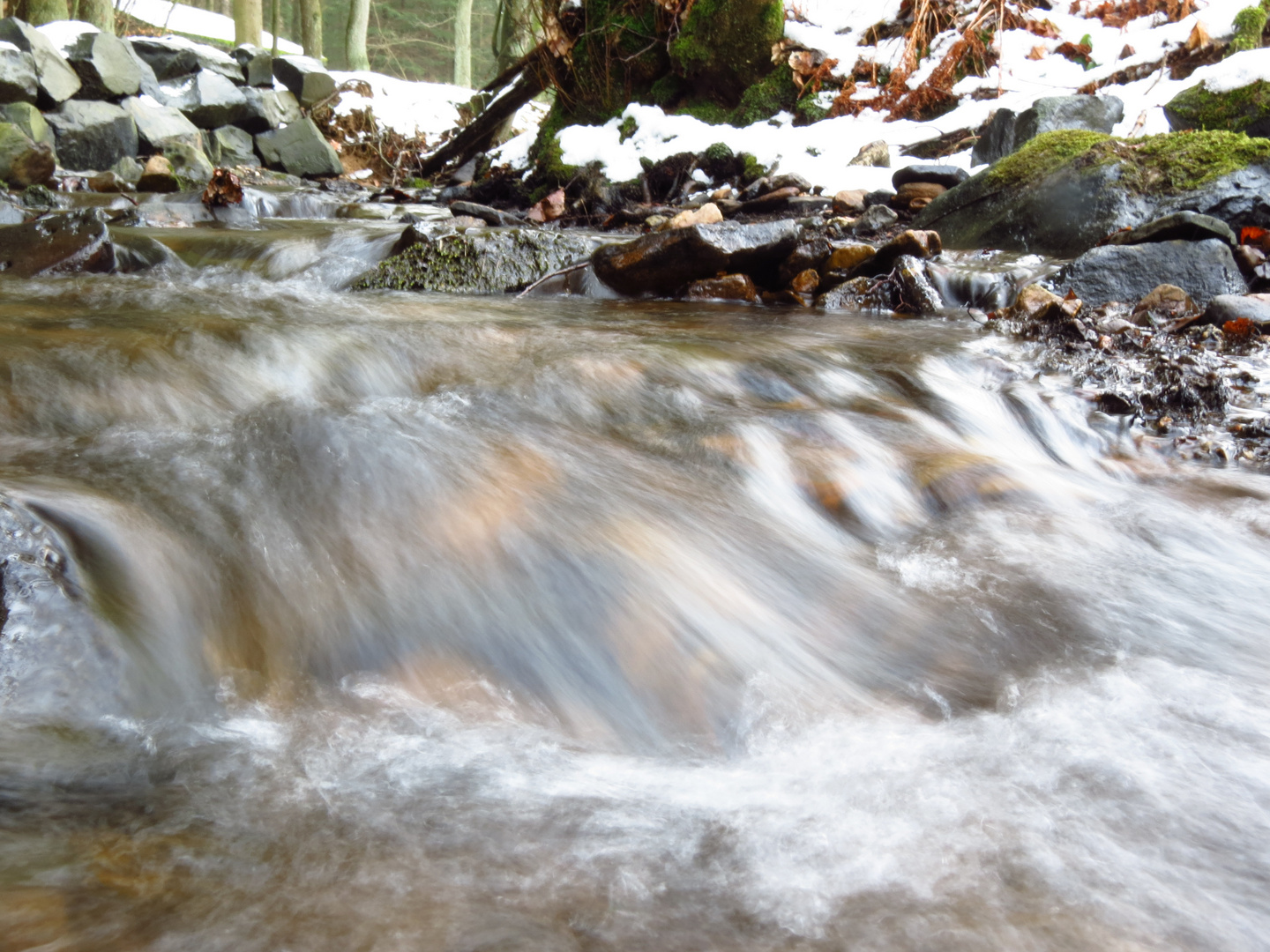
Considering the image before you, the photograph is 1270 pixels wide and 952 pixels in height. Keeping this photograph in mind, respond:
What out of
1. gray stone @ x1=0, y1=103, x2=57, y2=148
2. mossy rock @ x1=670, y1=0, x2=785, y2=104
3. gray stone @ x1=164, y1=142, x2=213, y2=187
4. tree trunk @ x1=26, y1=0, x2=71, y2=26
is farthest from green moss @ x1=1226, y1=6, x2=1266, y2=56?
tree trunk @ x1=26, y1=0, x2=71, y2=26

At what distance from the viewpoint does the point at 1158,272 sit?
4770 millimetres

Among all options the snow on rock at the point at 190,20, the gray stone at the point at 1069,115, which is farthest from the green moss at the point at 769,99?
the snow on rock at the point at 190,20

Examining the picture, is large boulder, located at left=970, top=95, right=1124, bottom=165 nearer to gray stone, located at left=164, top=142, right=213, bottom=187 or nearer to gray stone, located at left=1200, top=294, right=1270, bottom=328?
gray stone, located at left=1200, top=294, right=1270, bottom=328

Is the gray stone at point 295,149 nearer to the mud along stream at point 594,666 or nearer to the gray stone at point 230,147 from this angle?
the gray stone at point 230,147

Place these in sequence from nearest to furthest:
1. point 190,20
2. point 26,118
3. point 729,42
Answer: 1. point 26,118
2. point 729,42
3. point 190,20

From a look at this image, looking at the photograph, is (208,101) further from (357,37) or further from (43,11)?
(357,37)

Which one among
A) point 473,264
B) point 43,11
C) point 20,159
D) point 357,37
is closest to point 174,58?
point 43,11

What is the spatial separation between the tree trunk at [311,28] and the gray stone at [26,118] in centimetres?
1092

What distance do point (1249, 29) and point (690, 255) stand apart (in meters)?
7.39

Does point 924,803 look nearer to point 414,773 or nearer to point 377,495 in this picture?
point 414,773

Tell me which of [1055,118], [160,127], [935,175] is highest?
[1055,118]

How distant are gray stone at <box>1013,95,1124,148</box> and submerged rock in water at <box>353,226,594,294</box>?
14.1 ft

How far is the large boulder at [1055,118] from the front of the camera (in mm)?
7129

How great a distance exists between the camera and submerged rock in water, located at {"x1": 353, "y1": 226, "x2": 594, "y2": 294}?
5.04 m
